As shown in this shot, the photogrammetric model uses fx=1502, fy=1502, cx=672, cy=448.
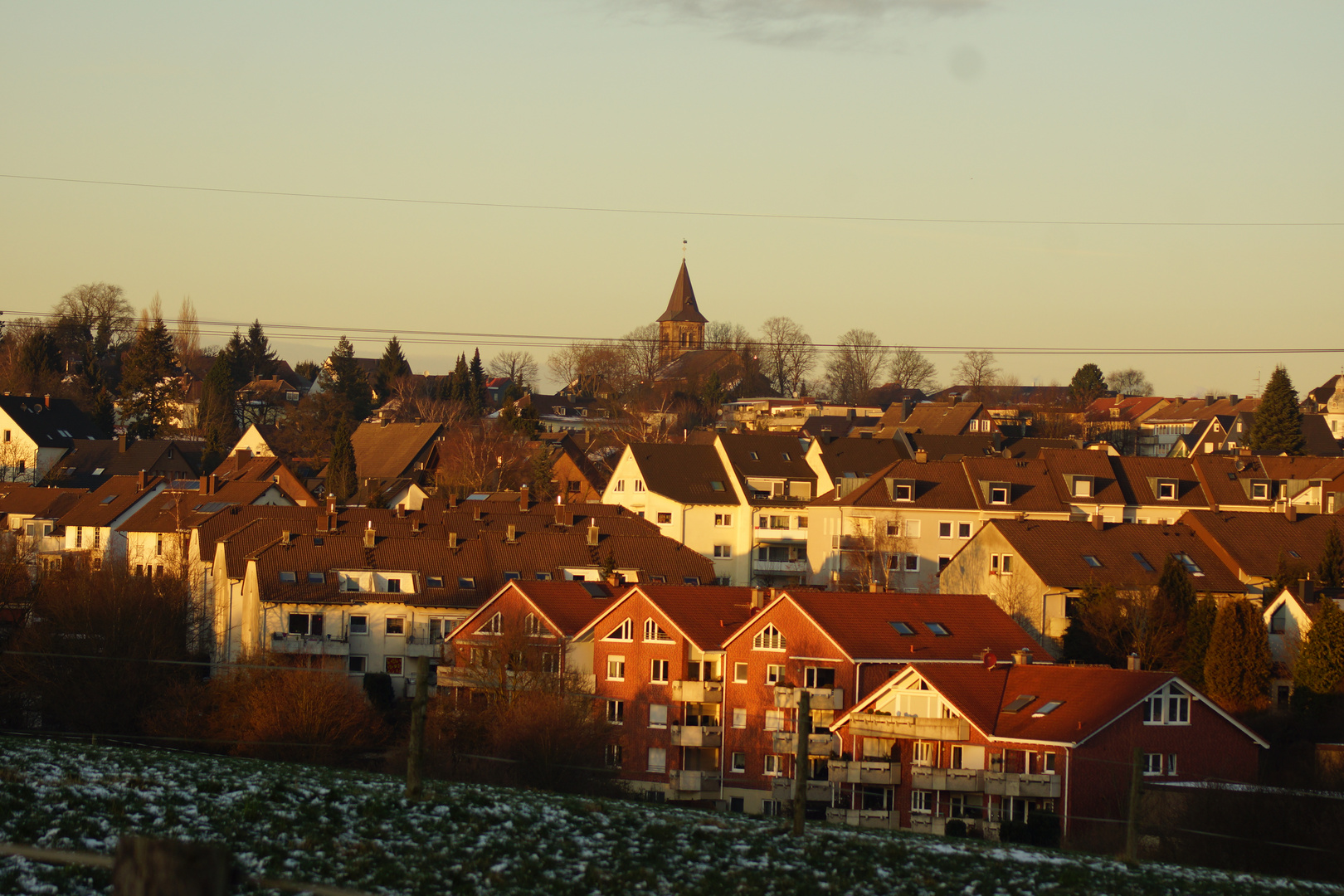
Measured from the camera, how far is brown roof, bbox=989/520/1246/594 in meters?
50.9

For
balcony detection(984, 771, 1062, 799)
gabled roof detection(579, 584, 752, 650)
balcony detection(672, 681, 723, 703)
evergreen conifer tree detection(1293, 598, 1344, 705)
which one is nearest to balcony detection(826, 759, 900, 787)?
balcony detection(984, 771, 1062, 799)

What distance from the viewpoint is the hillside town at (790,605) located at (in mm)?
37188

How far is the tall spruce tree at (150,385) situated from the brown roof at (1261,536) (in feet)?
273

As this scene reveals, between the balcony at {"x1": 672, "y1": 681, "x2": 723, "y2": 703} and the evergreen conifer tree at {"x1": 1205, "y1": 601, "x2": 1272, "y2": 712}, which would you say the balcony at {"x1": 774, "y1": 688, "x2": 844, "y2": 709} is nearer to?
the balcony at {"x1": 672, "y1": 681, "x2": 723, "y2": 703}

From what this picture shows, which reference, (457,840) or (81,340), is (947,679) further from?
(81,340)

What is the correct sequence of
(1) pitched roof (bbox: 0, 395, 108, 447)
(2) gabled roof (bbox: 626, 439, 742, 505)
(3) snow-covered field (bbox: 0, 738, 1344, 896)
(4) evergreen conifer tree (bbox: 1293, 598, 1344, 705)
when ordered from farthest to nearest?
(1) pitched roof (bbox: 0, 395, 108, 447) < (2) gabled roof (bbox: 626, 439, 742, 505) < (4) evergreen conifer tree (bbox: 1293, 598, 1344, 705) < (3) snow-covered field (bbox: 0, 738, 1344, 896)

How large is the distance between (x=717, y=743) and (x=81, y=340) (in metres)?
107

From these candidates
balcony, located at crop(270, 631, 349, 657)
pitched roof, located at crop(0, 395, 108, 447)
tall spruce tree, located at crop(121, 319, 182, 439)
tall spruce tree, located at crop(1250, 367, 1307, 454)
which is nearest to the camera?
balcony, located at crop(270, 631, 349, 657)

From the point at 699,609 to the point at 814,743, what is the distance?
22.8ft

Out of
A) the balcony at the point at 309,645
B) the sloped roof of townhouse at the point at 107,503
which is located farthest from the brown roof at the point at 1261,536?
the sloped roof of townhouse at the point at 107,503

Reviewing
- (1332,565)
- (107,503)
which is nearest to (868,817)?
(1332,565)

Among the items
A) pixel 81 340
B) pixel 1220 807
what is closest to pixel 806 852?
pixel 1220 807

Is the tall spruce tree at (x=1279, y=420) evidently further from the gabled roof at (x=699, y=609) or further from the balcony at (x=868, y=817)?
the balcony at (x=868, y=817)

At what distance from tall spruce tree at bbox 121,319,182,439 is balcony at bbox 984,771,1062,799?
3621 inches
